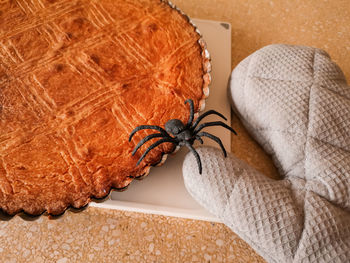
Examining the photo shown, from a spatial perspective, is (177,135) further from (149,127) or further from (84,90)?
(84,90)

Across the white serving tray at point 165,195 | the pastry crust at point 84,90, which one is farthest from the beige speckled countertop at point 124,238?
the pastry crust at point 84,90

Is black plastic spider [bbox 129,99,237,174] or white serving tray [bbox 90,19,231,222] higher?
black plastic spider [bbox 129,99,237,174]

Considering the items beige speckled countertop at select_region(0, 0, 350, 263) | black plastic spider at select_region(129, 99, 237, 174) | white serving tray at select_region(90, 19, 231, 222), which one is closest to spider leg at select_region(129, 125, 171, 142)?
black plastic spider at select_region(129, 99, 237, 174)

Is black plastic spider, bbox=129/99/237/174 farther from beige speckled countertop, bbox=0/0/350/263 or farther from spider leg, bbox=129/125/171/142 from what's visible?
beige speckled countertop, bbox=0/0/350/263

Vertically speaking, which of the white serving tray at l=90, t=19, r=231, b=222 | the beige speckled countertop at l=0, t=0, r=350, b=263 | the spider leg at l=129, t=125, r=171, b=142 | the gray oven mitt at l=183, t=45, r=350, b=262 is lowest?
the beige speckled countertop at l=0, t=0, r=350, b=263

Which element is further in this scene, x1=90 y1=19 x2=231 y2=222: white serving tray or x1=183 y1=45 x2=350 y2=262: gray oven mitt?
x1=90 y1=19 x2=231 y2=222: white serving tray

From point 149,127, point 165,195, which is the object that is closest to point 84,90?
point 149,127
